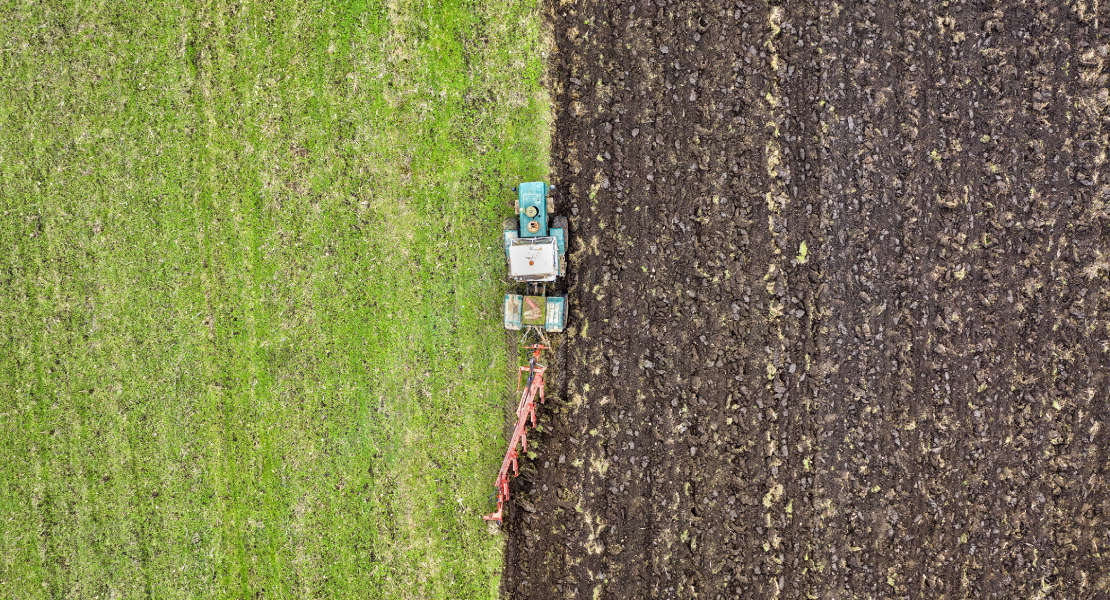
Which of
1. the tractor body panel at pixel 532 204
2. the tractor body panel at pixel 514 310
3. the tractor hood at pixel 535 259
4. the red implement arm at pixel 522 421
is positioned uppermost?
the tractor body panel at pixel 532 204

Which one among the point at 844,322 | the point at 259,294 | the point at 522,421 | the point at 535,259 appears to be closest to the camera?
the point at 535,259

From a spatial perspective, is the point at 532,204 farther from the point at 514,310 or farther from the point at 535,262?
the point at 514,310

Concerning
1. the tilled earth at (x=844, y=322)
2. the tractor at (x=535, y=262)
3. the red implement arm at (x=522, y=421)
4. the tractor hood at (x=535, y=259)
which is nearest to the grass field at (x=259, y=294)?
the red implement arm at (x=522, y=421)

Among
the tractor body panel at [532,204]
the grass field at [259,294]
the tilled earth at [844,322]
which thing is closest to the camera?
the tractor body panel at [532,204]

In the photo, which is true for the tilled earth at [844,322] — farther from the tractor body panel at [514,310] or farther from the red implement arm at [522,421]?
the tractor body panel at [514,310]

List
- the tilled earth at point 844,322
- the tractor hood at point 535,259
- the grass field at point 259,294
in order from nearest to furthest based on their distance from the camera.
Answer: the tractor hood at point 535,259
the tilled earth at point 844,322
the grass field at point 259,294

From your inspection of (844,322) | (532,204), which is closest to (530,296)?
(532,204)

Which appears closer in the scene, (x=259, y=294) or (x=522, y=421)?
(x=522, y=421)
